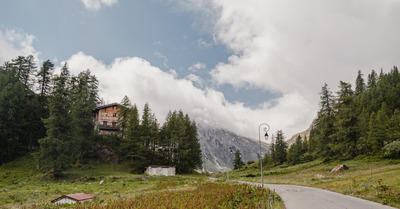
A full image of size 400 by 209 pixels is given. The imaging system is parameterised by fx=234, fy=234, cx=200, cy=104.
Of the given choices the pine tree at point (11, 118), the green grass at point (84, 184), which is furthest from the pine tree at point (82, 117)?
the pine tree at point (11, 118)

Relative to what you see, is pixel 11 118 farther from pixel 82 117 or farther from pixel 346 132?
pixel 346 132

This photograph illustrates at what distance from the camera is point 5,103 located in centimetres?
5062

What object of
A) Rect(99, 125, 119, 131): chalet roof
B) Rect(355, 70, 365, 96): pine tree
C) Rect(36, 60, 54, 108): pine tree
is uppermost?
Rect(355, 70, 365, 96): pine tree

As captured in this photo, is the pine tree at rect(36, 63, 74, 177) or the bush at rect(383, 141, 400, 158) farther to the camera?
the pine tree at rect(36, 63, 74, 177)

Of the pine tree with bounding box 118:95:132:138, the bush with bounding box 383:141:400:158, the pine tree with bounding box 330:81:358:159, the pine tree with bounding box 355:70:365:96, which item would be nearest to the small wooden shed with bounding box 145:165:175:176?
the pine tree with bounding box 118:95:132:138

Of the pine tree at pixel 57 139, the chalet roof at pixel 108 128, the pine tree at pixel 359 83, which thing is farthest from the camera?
the pine tree at pixel 359 83

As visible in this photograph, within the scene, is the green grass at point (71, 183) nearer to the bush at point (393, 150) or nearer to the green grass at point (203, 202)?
the green grass at point (203, 202)

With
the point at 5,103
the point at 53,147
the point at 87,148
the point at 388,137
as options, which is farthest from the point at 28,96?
the point at 388,137

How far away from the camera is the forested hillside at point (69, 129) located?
45938 millimetres

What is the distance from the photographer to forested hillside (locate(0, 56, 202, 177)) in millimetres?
45938

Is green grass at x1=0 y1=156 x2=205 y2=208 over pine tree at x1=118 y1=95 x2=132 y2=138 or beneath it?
beneath

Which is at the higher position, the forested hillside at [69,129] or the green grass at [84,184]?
the forested hillside at [69,129]

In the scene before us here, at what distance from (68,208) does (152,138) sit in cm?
4664

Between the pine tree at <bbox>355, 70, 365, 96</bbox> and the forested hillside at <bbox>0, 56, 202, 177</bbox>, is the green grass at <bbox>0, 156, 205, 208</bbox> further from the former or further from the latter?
the pine tree at <bbox>355, 70, 365, 96</bbox>
